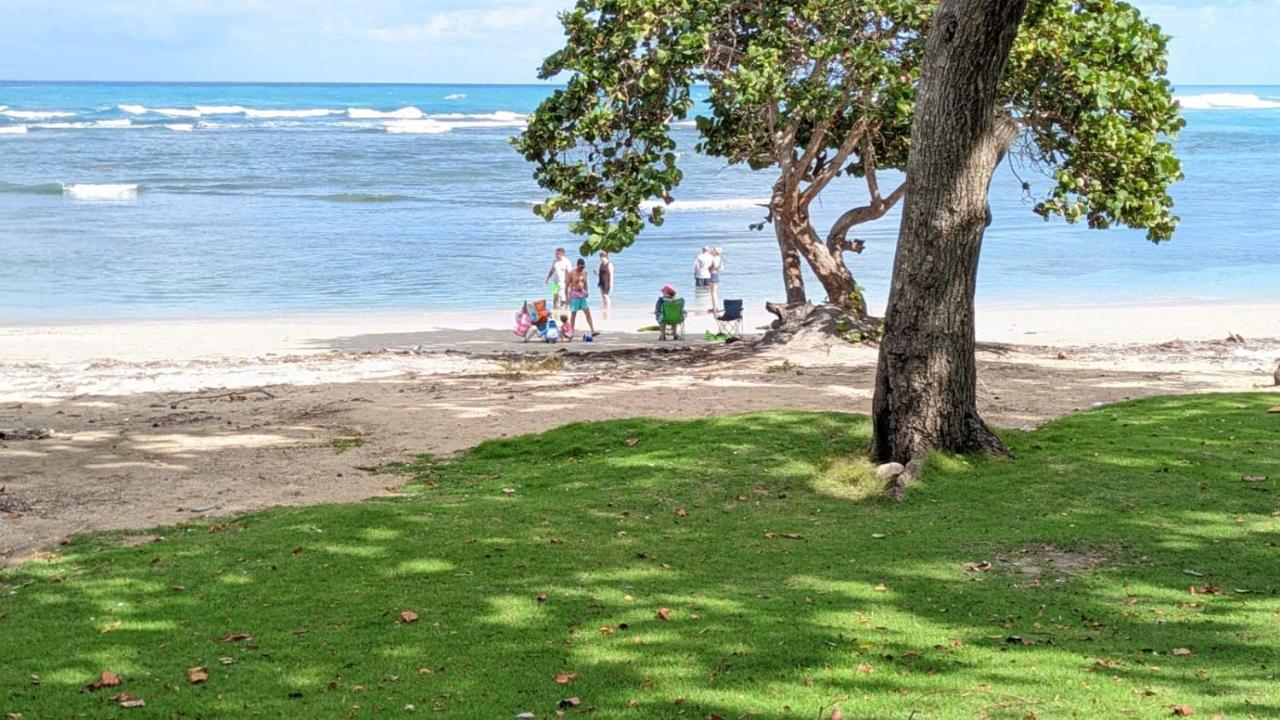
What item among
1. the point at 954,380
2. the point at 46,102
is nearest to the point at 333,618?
the point at 954,380

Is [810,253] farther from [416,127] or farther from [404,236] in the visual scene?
[416,127]

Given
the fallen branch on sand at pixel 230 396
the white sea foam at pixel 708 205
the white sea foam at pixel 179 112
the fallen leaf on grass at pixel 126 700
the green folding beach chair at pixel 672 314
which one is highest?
the white sea foam at pixel 179 112

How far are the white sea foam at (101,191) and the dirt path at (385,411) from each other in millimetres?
30312

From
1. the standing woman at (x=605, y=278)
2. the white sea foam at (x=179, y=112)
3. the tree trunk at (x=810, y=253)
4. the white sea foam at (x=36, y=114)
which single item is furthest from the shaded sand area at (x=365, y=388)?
the white sea foam at (x=179, y=112)

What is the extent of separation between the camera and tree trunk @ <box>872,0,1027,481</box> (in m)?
8.91

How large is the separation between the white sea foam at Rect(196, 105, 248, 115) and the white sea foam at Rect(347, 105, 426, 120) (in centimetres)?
858

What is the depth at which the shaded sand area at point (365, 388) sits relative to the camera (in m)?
10.6

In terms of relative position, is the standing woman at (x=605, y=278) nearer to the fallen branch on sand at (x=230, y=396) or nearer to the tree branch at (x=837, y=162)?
the tree branch at (x=837, y=162)

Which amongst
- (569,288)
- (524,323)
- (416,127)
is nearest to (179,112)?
(416,127)

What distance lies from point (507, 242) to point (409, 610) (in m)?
28.5

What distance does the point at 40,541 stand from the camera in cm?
850

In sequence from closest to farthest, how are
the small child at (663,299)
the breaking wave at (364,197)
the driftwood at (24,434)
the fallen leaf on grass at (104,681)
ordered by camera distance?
the fallen leaf on grass at (104,681) < the driftwood at (24,434) < the small child at (663,299) < the breaking wave at (364,197)

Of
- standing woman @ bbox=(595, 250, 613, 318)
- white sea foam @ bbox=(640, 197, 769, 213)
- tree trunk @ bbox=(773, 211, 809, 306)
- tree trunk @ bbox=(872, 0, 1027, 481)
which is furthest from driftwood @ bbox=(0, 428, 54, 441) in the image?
white sea foam @ bbox=(640, 197, 769, 213)

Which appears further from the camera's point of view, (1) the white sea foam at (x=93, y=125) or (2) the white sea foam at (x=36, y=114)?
(2) the white sea foam at (x=36, y=114)
